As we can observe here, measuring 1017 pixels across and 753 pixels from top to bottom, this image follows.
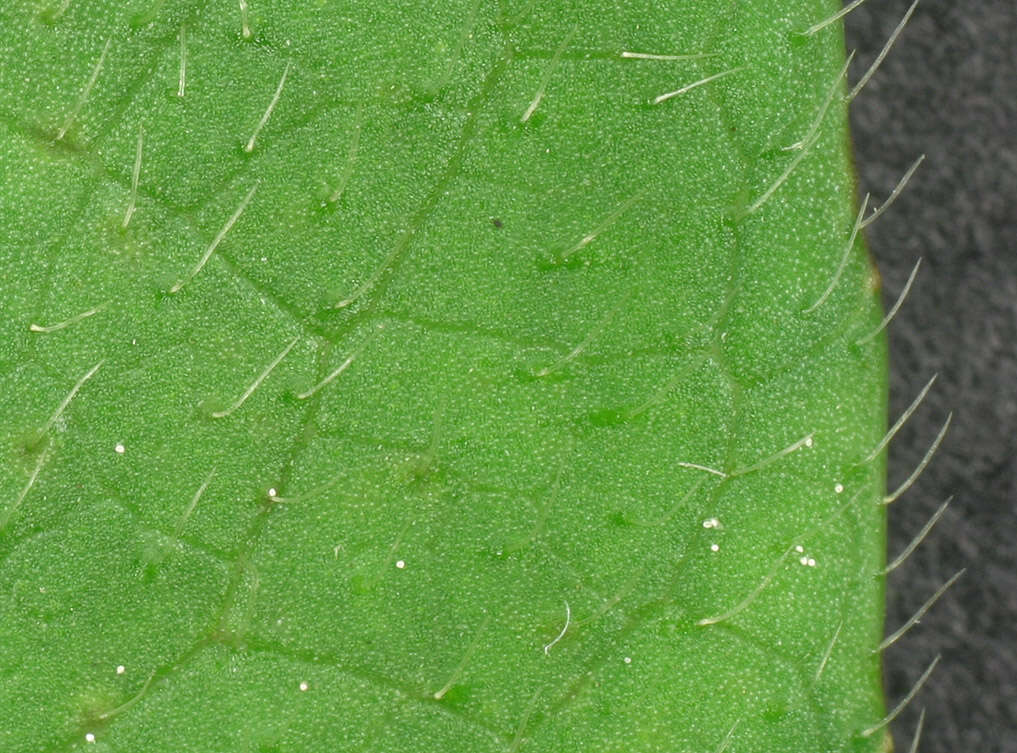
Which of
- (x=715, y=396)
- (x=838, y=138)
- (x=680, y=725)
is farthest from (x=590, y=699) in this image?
(x=838, y=138)

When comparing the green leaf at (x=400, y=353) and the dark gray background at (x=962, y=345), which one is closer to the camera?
the green leaf at (x=400, y=353)

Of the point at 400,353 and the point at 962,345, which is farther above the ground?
the point at 400,353

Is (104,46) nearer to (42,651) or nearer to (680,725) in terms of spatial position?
(42,651)

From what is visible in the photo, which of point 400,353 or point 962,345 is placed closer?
point 400,353

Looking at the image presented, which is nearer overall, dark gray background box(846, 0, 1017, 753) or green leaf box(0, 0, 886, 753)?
green leaf box(0, 0, 886, 753)
